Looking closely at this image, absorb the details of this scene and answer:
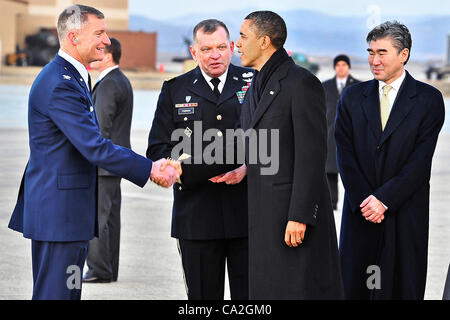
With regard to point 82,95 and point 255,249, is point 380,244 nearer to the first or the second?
point 255,249

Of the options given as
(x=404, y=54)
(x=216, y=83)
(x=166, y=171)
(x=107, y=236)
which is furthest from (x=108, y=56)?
(x=404, y=54)

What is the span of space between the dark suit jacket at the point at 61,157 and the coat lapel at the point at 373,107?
1478 mm

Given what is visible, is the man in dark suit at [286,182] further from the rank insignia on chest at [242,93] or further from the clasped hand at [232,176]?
the rank insignia on chest at [242,93]

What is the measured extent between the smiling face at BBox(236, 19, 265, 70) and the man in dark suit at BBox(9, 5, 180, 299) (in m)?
0.80

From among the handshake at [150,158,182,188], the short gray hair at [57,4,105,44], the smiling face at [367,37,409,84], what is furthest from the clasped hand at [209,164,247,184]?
the short gray hair at [57,4,105,44]

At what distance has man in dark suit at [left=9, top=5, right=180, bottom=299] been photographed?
4289 millimetres

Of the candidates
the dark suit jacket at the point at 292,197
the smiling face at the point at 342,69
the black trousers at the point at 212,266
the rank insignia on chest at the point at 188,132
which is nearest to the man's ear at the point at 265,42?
the dark suit jacket at the point at 292,197

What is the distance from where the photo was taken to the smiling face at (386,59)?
486cm

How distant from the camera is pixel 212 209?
4.80 m

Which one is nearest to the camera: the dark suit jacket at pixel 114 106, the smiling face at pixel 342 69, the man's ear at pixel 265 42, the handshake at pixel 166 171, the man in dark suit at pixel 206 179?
the man's ear at pixel 265 42

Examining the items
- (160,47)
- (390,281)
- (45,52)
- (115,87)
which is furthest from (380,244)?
(160,47)

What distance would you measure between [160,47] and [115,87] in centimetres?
19024

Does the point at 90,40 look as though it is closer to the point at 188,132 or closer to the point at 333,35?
the point at 188,132

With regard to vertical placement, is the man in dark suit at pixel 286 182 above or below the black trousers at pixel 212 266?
above
